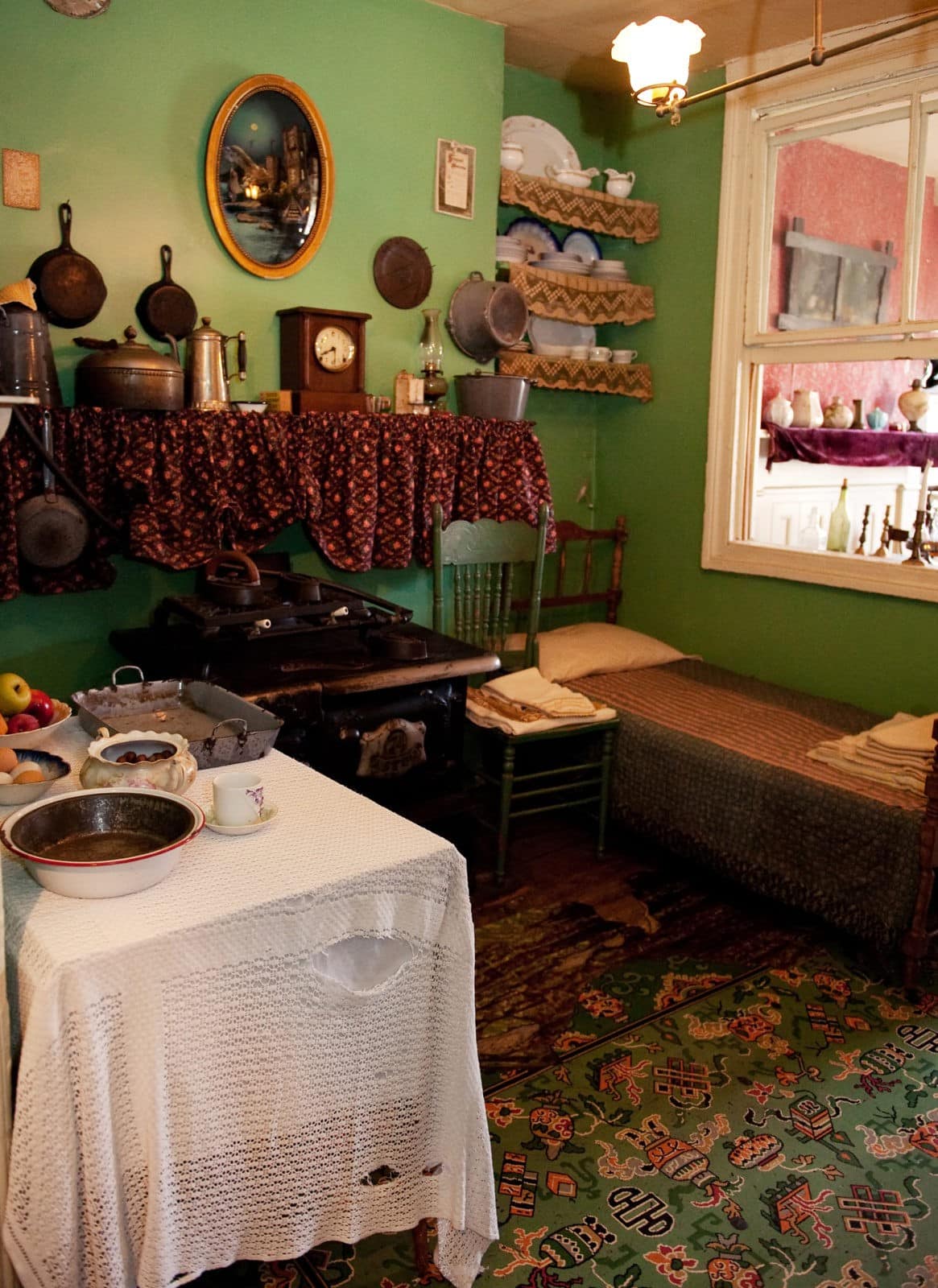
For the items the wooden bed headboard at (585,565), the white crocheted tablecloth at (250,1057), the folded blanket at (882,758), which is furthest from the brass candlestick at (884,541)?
the white crocheted tablecloth at (250,1057)

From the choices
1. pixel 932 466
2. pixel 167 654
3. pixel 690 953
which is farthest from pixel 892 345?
pixel 167 654

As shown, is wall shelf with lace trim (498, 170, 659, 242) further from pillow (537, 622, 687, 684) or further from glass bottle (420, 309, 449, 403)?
pillow (537, 622, 687, 684)

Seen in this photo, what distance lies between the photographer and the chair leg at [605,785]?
3.38 m

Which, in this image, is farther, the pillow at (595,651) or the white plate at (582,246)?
the white plate at (582,246)

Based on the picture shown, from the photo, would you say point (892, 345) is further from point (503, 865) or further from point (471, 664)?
point (503, 865)

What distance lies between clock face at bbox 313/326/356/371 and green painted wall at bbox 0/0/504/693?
18 centimetres

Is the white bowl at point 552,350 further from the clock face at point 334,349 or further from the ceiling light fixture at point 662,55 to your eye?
the ceiling light fixture at point 662,55

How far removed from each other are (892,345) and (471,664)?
1874 mm

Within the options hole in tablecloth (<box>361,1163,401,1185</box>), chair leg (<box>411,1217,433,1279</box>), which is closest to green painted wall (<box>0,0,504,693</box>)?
hole in tablecloth (<box>361,1163,401,1185</box>)

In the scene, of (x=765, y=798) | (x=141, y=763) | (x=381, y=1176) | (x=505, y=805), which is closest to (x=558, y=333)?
(x=505, y=805)

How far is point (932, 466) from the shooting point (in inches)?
142

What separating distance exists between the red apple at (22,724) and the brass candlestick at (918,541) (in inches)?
109

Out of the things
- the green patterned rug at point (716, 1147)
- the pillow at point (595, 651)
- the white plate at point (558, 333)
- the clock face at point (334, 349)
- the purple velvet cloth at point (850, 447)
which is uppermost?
the white plate at point (558, 333)

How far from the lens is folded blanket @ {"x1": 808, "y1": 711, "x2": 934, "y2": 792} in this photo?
9.29 feet
